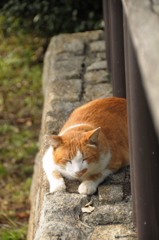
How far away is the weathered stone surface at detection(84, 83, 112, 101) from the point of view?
13.7 feet

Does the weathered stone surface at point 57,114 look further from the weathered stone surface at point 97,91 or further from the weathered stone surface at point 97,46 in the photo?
the weathered stone surface at point 97,46

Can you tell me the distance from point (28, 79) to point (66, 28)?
1.26 m

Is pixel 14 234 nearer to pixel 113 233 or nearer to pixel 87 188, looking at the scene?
pixel 87 188

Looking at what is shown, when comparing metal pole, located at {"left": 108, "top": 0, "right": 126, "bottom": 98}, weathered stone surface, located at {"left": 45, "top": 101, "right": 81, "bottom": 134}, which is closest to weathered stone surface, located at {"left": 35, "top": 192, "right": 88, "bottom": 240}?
weathered stone surface, located at {"left": 45, "top": 101, "right": 81, "bottom": 134}

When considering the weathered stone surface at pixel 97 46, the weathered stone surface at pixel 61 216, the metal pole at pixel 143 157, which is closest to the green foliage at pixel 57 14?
the weathered stone surface at pixel 97 46

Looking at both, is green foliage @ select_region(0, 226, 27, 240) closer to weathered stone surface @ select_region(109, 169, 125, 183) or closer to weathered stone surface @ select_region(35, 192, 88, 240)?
weathered stone surface @ select_region(35, 192, 88, 240)

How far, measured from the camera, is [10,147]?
5.64 m

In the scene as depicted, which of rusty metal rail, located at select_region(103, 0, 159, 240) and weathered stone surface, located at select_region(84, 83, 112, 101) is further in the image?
weathered stone surface, located at select_region(84, 83, 112, 101)

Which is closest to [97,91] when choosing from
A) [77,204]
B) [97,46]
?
Result: [97,46]

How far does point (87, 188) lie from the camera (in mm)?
2621

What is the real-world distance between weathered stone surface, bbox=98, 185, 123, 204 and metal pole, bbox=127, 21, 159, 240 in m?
0.49

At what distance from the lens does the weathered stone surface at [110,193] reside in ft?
8.31

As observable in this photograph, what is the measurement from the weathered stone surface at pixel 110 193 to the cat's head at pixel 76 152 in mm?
179

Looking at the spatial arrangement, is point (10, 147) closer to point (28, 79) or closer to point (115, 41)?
point (28, 79)
